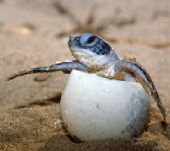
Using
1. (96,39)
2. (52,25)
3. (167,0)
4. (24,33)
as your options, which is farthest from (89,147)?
(167,0)

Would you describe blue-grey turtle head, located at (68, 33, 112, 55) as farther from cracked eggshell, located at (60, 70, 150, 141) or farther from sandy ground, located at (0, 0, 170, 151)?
sandy ground, located at (0, 0, 170, 151)

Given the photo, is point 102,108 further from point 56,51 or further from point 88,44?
point 56,51

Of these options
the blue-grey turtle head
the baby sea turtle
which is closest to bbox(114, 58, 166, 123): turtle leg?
the baby sea turtle

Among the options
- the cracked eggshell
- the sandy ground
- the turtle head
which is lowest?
the sandy ground

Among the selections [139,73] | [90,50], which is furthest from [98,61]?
[139,73]

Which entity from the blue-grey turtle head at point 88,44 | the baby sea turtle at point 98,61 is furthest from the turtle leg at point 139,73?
the blue-grey turtle head at point 88,44

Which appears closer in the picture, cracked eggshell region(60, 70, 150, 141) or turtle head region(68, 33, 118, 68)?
cracked eggshell region(60, 70, 150, 141)

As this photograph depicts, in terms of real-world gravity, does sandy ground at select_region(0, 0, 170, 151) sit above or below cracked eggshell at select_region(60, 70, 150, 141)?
below
